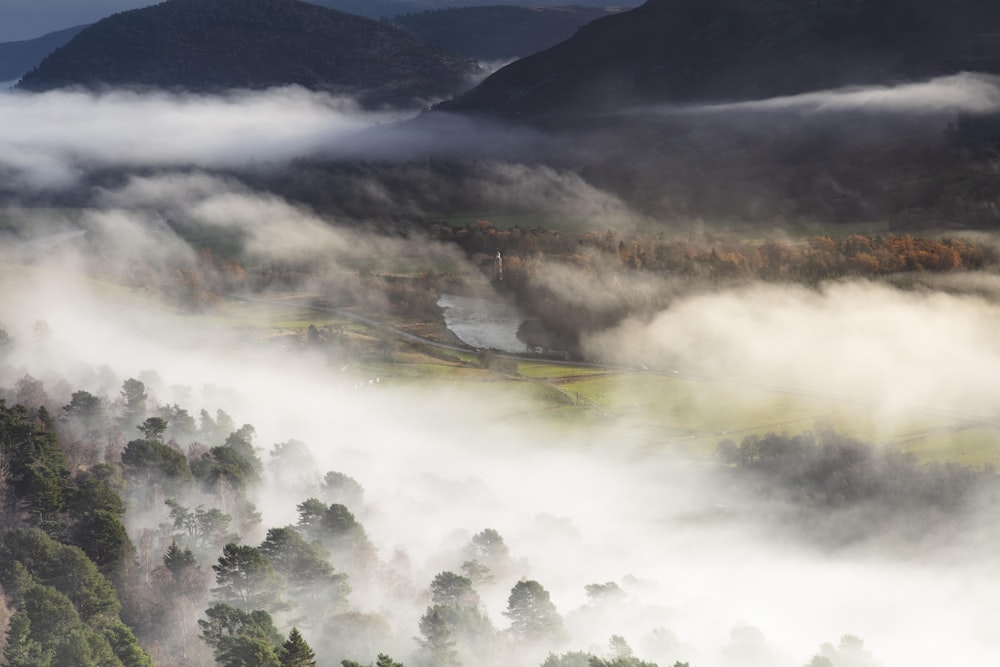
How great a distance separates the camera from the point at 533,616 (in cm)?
5900

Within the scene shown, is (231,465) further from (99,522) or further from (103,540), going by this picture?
(103,540)

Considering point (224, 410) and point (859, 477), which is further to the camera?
point (224, 410)

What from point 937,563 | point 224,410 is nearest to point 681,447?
point 937,563

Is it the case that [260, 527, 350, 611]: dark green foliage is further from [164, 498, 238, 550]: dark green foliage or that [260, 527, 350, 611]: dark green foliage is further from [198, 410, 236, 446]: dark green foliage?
[198, 410, 236, 446]: dark green foliage

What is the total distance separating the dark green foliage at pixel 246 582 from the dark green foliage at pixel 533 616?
46.8ft

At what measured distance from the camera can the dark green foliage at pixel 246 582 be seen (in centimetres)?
5734

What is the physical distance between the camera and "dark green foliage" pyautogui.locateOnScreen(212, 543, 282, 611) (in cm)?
5734

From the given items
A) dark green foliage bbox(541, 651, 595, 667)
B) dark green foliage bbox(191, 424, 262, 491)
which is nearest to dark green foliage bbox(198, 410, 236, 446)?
dark green foliage bbox(191, 424, 262, 491)

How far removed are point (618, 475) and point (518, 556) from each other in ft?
90.7

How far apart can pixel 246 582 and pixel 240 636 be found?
7729 mm

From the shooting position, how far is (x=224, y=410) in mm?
100438

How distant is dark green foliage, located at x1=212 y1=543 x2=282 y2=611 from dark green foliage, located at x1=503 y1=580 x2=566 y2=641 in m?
14.3

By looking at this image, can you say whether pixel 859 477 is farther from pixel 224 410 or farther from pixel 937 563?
pixel 224 410

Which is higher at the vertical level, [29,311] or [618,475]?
[29,311]
